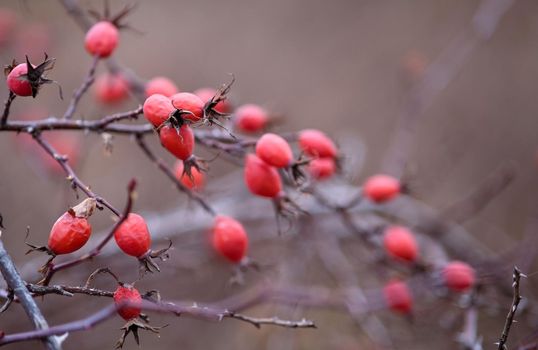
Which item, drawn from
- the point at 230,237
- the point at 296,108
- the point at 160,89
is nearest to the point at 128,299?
the point at 230,237

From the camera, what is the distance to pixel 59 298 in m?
3.64

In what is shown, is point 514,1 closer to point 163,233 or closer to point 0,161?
point 163,233

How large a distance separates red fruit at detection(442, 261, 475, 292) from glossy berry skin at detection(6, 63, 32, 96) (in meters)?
2.04

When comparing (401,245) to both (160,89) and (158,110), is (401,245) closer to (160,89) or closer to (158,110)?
(160,89)

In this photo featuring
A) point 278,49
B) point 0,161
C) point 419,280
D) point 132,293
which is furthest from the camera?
point 278,49

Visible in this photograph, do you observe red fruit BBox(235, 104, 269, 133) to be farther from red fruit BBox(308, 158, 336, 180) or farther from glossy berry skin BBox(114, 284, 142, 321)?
glossy berry skin BBox(114, 284, 142, 321)

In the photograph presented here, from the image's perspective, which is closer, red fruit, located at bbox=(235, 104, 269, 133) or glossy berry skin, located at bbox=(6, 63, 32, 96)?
glossy berry skin, located at bbox=(6, 63, 32, 96)

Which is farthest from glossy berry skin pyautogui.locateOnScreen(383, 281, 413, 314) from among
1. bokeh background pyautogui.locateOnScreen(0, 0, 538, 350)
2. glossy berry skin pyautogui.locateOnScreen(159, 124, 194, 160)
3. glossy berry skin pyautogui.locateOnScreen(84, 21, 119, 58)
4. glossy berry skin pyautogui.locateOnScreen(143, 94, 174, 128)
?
glossy berry skin pyautogui.locateOnScreen(84, 21, 119, 58)

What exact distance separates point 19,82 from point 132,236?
62cm

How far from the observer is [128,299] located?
4.60 feet

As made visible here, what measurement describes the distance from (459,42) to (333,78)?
3.89 ft

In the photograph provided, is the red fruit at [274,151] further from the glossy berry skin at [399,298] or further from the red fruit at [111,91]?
the red fruit at [111,91]

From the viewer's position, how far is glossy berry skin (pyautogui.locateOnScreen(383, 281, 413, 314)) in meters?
2.66

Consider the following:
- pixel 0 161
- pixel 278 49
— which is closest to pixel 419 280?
pixel 278 49
